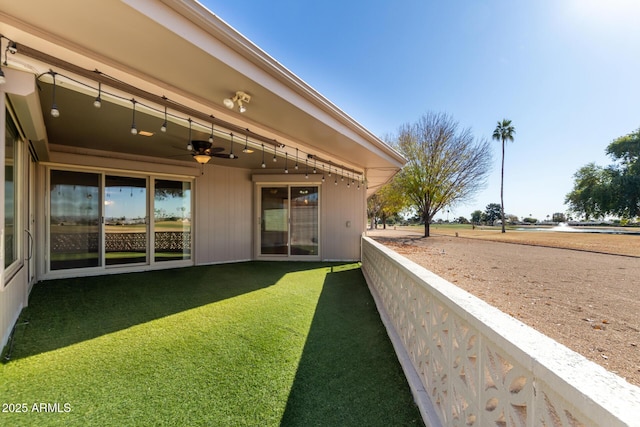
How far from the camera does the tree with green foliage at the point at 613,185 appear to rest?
19750mm

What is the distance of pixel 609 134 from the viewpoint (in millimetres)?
23500

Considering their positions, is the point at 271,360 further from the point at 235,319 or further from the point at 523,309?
the point at 523,309

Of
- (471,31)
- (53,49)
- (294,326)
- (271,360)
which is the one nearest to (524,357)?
(271,360)

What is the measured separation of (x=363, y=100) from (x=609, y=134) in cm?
2806

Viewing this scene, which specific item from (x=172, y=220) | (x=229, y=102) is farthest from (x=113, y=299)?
(x=229, y=102)

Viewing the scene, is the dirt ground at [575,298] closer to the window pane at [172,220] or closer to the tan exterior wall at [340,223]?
the tan exterior wall at [340,223]

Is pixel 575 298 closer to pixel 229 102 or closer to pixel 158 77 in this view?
pixel 229 102

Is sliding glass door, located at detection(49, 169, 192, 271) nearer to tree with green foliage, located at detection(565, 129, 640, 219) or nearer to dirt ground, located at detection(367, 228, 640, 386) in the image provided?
dirt ground, located at detection(367, 228, 640, 386)

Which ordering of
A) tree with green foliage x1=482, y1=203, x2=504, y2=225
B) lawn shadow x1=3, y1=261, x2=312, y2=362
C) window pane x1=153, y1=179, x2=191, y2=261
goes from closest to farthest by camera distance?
lawn shadow x1=3, y1=261, x2=312, y2=362, window pane x1=153, y1=179, x2=191, y2=261, tree with green foliage x1=482, y1=203, x2=504, y2=225

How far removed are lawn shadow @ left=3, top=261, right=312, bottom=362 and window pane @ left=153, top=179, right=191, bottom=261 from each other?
1.91 feet

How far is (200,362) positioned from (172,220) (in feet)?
15.0

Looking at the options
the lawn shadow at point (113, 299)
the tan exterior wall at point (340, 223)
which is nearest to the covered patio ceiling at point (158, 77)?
the lawn shadow at point (113, 299)

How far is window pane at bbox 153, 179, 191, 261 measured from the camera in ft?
19.0

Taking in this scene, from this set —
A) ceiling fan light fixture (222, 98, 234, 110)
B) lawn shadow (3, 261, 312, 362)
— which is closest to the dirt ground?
lawn shadow (3, 261, 312, 362)
